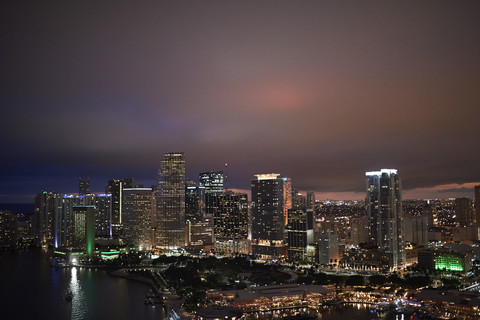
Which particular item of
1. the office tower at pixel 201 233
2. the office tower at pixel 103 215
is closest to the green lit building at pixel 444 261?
the office tower at pixel 201 233

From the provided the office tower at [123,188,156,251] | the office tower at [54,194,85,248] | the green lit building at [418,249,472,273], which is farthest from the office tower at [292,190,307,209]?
the office tower at [54,194,85,248]

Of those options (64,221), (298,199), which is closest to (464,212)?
(298,199)


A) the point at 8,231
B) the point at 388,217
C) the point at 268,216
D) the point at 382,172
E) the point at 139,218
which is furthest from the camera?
the point at 8,231

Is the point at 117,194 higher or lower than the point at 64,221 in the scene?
higher

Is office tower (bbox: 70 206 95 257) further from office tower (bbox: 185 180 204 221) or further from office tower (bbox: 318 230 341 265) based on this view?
office tower (bbox: 318 230 341 265)

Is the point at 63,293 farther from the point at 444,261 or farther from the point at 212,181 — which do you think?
the point at 212,181

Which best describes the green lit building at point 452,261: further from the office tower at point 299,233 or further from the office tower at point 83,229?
the office tower at point 83,229
